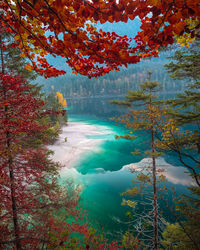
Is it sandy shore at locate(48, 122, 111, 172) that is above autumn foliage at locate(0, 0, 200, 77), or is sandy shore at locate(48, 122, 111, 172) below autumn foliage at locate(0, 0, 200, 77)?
below

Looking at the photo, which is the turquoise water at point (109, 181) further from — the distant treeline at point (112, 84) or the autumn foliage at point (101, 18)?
the distant treeline at point (112, 84)

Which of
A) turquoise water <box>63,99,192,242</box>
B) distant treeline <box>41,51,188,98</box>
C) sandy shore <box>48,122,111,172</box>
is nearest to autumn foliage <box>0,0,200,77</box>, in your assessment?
turquoise water <box>63,99,192,242</box>

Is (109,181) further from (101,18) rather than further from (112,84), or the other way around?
(112,84)

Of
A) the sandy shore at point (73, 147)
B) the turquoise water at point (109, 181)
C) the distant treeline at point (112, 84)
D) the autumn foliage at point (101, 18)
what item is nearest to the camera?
the autumn foliage at point (101, 18)

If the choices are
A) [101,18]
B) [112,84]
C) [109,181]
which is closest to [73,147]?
[109,181]

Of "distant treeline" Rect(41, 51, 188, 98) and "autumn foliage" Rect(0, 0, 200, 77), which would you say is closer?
"autumn foliage" Rect(0, 0, 200, 77)

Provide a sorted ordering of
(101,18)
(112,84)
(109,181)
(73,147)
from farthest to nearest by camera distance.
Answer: (112,84), (73,147), (109,181), (101,18)

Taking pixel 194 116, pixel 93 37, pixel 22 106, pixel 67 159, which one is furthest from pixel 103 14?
pixel 67 159

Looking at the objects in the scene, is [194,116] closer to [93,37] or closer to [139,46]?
[139,46]

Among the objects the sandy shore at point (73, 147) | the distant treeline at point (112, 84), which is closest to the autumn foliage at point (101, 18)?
the sandy shore at point (73, 147)

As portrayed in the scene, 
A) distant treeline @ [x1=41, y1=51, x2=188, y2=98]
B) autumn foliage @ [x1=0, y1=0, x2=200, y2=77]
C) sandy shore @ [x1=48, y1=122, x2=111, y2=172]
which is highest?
distant treeline @ [x1=41, y1=51, x2=188, y2=98]

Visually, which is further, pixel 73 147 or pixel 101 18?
pixel 73 147

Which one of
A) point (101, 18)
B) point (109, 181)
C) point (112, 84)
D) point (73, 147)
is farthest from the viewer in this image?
point (112, 84)

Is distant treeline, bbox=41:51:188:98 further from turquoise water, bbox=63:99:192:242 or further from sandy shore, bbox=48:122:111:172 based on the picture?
turquoise water, bbox=63:99:192:242
